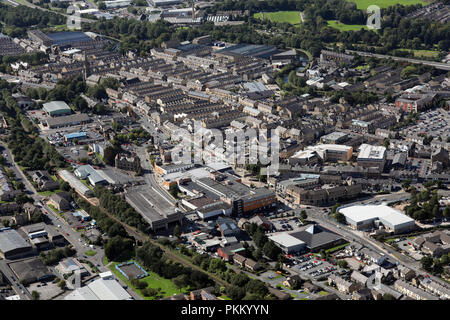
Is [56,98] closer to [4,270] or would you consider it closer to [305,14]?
[4,270]

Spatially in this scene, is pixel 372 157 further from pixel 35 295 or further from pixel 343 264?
pixel 35 295

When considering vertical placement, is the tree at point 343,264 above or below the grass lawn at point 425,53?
below

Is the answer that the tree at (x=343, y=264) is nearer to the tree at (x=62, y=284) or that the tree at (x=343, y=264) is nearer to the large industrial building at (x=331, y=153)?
the tree at (x=62, y=284)

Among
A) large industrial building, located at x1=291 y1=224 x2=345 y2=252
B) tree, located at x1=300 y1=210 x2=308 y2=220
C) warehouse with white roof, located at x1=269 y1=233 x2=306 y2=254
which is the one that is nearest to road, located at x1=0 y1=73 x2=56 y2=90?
tree, located at x1=300 y1=210 x2=308 y2=220

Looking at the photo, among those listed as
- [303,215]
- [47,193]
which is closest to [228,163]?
[303,215]

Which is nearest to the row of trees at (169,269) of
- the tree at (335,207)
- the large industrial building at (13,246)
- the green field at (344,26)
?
the large industrial building at (13,246)

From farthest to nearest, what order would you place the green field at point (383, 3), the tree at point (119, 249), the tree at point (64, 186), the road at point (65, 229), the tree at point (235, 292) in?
the green field at point (383, 3) < the tree at point (64, 186) < the road at point (65, 229) < the tree at point (119, 249) < the tree at point (235, 292)

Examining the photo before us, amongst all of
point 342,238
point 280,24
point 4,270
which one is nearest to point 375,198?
point 342,238

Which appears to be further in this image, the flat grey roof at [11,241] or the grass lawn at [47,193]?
the grass lawn at [47,193]
